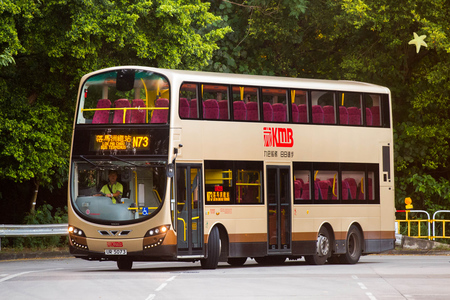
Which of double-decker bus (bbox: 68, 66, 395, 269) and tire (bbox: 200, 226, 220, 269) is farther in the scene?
tire (bbox: 200, 226, 220, 269)

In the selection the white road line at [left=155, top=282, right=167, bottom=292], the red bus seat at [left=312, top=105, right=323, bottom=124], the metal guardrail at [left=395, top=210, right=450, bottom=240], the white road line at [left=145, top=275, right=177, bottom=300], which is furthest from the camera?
the metal guardrail at [left=395, top=210, right=450, bottom=240]

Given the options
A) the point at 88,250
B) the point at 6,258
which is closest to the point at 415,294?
the point at 88,250

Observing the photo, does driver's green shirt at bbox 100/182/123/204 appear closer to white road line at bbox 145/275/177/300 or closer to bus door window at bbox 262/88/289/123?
white road line at bbox 145/275/177/300

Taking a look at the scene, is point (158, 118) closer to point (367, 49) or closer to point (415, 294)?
point (415, 294)

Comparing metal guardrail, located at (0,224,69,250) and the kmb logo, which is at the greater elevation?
the kmb logo

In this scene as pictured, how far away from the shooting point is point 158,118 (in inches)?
810

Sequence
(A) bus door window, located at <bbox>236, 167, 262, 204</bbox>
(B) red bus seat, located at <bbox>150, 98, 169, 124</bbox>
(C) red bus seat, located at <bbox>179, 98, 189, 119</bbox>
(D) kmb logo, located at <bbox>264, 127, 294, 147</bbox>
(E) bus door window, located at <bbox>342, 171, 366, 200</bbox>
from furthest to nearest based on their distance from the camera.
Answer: (E) bus door window, located at <bbox>342, 171, 366, 200</bbox>
(D) kmb logo, located at <bbox>264, 127, 294, 147</bbox>
(A) bus door window, located at <bbox>236, 167, 262, 204</bbox>
(C) red bus seat, located at <bbox>179, 98, 189, 119</bbox>
(B) red bus seat, located at <bbox>150, 98, 169, 124</bbox>

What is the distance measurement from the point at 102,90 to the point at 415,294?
8767 millimetres

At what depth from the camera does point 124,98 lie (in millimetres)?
20906

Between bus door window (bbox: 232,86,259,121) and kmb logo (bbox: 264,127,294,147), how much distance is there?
18.8 inches

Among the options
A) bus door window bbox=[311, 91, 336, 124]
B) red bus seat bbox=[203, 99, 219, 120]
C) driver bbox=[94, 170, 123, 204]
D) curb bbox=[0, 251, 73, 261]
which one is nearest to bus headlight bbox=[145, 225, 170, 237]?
driver bbox=[94, 170, 123, 204]

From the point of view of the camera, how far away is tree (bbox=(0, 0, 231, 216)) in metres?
25.0

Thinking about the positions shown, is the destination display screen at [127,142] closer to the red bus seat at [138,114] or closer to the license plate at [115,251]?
the red bus seat at [138,114]

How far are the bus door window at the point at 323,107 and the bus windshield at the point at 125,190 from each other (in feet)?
16.4
